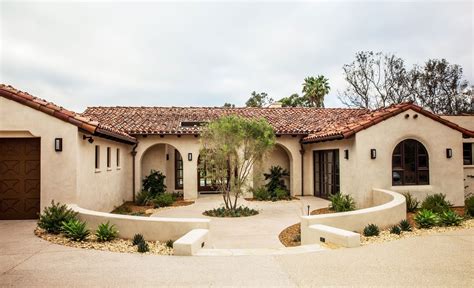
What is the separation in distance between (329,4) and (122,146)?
1115 cm

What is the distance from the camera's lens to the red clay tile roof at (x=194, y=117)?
1869 cm

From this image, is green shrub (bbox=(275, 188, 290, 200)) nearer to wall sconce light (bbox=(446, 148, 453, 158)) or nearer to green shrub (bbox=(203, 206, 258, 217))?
green shrub (bbox=(203, 206, 258, 217))

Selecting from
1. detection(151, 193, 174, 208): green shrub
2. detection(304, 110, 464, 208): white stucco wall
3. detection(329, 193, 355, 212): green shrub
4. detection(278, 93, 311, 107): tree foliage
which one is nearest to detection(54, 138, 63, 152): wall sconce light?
detection(151, 193, 174, 208): green shrub

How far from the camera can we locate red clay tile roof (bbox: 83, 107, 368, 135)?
18688 mm

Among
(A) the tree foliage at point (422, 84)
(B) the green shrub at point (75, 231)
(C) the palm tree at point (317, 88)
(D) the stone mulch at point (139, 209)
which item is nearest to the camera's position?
(B) the green shrub at point (75, 231)

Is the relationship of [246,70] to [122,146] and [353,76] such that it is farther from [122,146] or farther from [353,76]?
[122,146]

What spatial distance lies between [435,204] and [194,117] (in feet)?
42.8

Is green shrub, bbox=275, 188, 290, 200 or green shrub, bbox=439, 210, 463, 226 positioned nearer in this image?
green shrub, bbox=439, 210, 463, 226

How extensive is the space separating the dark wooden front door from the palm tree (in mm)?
21290

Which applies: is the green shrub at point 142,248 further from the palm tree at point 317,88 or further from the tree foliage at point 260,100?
the tree foliage at point 260,100

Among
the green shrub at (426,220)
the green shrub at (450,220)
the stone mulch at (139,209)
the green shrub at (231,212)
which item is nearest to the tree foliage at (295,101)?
the stone mulch at (139,209)

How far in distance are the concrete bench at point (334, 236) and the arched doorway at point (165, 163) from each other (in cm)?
1271

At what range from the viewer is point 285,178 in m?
20.4

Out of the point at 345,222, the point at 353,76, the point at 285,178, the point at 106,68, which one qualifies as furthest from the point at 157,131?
the point at 353,76
